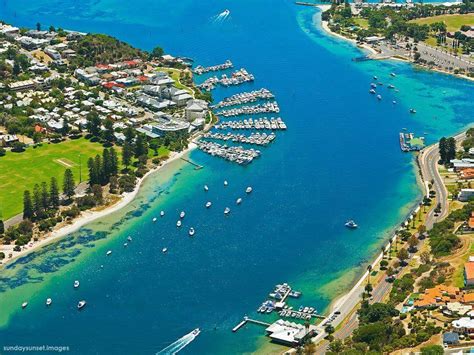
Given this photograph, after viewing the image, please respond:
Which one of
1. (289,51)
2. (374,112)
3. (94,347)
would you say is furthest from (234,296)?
(289,51)

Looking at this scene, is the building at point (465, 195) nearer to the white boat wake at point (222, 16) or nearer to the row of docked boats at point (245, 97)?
the row of docked boats at point (245, 97)

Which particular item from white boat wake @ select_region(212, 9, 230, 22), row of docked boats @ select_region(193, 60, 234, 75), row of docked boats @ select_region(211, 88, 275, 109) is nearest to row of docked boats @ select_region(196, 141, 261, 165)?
row of docked boats @ select_region(211, 88, 275, 109)

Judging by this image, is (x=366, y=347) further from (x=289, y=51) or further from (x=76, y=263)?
(x=289, y=51)

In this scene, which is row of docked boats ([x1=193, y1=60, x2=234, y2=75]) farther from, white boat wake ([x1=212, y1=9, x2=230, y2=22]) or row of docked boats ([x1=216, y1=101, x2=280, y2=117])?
white boat wake ([x1=212, y1=9, x2=230, y2=22])

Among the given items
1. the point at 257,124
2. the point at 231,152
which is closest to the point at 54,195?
the point at 231,152

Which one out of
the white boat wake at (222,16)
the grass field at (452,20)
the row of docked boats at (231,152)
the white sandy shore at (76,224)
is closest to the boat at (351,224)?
the row of docked boats at (231,152)

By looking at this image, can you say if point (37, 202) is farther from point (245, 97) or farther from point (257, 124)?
point (245, 97)
